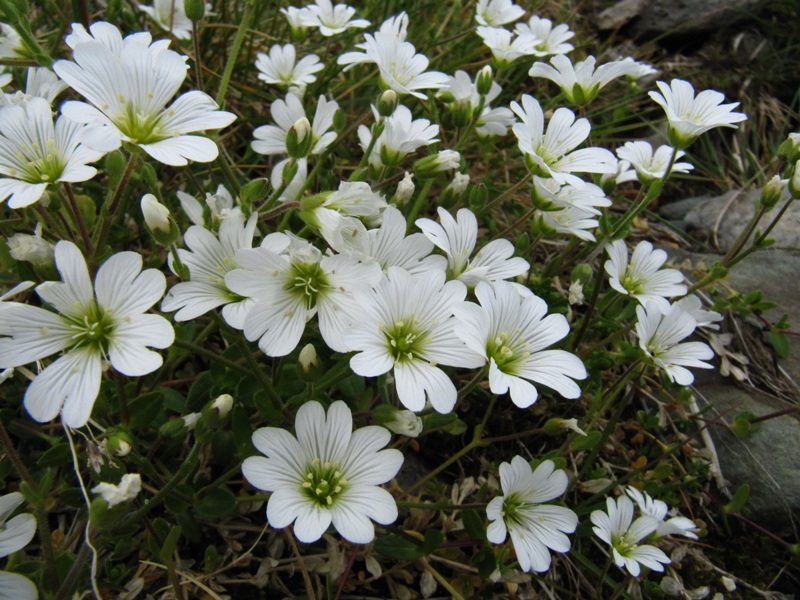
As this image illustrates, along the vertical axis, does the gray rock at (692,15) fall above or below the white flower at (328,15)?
above

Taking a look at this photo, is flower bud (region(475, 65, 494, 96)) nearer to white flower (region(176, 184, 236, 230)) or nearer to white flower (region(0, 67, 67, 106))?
white flower (region(176, 184, 236, 230))

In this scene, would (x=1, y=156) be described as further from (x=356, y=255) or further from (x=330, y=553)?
(x=330, y=553)

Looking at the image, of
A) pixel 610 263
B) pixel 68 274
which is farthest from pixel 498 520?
pixel 68 274

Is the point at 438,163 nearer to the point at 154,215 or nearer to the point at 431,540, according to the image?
the point at 154,215

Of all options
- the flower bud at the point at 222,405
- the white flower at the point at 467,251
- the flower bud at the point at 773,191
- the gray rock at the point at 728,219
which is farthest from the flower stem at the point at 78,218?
the gray rock at the point at 728,219

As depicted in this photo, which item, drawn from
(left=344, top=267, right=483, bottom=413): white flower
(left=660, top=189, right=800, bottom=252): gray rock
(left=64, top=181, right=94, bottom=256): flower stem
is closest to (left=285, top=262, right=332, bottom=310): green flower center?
(left=344, top=267, right=483, bottom=413): white flower

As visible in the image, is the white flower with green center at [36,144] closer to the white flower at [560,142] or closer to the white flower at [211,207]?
the white flower at [211,207]
